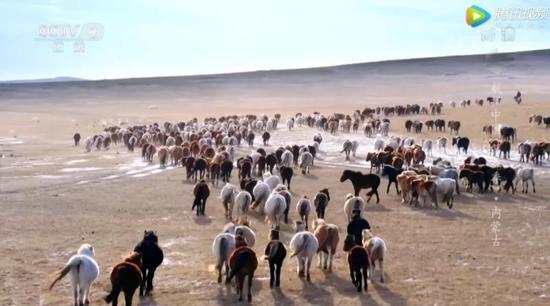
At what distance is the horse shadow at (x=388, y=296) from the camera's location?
9.30 meters

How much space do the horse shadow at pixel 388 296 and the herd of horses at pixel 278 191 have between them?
28 cm

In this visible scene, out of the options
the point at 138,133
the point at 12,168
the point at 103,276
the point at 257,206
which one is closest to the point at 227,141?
the point at 138,133

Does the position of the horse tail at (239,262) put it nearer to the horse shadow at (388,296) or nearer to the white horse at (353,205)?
the horse shadow at (388,296)

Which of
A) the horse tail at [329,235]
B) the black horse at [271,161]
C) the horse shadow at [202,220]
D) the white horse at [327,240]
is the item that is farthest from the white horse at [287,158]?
the horse tail at [329,235]

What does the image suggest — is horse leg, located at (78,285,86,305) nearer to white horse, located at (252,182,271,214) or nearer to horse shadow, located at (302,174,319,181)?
white horse, located at (252,182,271,214)

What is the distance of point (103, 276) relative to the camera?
1027 cm

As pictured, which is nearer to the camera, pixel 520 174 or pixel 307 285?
pixel 307 285

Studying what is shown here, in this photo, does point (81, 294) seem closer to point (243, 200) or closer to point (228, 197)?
point (243, 200)

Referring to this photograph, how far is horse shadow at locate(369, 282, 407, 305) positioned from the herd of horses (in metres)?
0.28

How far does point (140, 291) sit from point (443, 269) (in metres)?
5.46

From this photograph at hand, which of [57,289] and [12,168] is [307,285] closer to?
[57,289]

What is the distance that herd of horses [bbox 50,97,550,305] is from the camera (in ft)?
30.6

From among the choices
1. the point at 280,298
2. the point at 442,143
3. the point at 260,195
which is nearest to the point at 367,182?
the point at 260,195

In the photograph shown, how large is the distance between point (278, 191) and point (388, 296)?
19.5 ft
